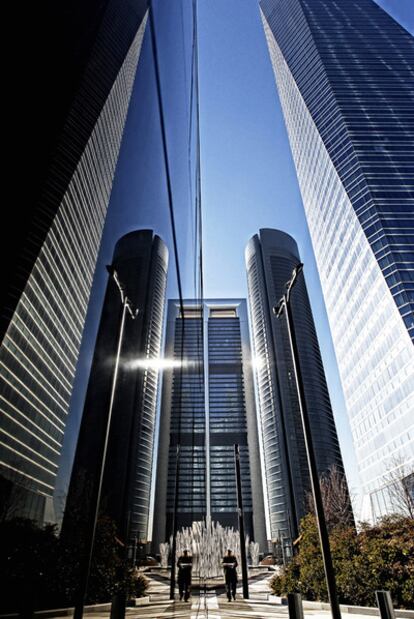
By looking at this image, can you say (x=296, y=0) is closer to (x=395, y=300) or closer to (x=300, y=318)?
(x=300, y=318)

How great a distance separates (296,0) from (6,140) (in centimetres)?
15125

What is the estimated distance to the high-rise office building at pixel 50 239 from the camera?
0.63m

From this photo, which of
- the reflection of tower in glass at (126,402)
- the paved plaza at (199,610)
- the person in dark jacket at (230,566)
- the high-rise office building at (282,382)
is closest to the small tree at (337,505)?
the person in dark jacket at (230,566)

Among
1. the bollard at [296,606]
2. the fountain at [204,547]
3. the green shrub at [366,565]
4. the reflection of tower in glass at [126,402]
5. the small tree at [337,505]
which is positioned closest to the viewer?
the reflection of tower in glass at [126,402]

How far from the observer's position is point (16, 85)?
63 cm

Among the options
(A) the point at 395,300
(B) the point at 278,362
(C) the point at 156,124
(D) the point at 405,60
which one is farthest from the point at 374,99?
(C) the point at 156,124

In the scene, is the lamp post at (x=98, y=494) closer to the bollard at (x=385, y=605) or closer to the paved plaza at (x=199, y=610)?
the paved plaza at (x=199, y=610)

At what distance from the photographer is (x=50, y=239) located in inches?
30.8

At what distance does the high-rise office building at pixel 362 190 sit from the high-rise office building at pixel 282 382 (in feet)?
81.9

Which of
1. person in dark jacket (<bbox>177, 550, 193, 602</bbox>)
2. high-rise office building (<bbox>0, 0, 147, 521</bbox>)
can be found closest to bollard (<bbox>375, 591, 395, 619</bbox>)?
person in dark jacket (<bbox>177, 550, 193, 602</bbox>)

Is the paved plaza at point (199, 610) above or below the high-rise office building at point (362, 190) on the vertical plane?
below

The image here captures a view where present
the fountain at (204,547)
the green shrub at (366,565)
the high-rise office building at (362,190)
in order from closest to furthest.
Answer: the green shrub at (366,565) → the fountain at (204,547) → the high-rise office building at (362,190)

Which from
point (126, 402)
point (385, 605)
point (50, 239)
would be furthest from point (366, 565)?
point (50, 239)

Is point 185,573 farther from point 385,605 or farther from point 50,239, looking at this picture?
point 50,239
